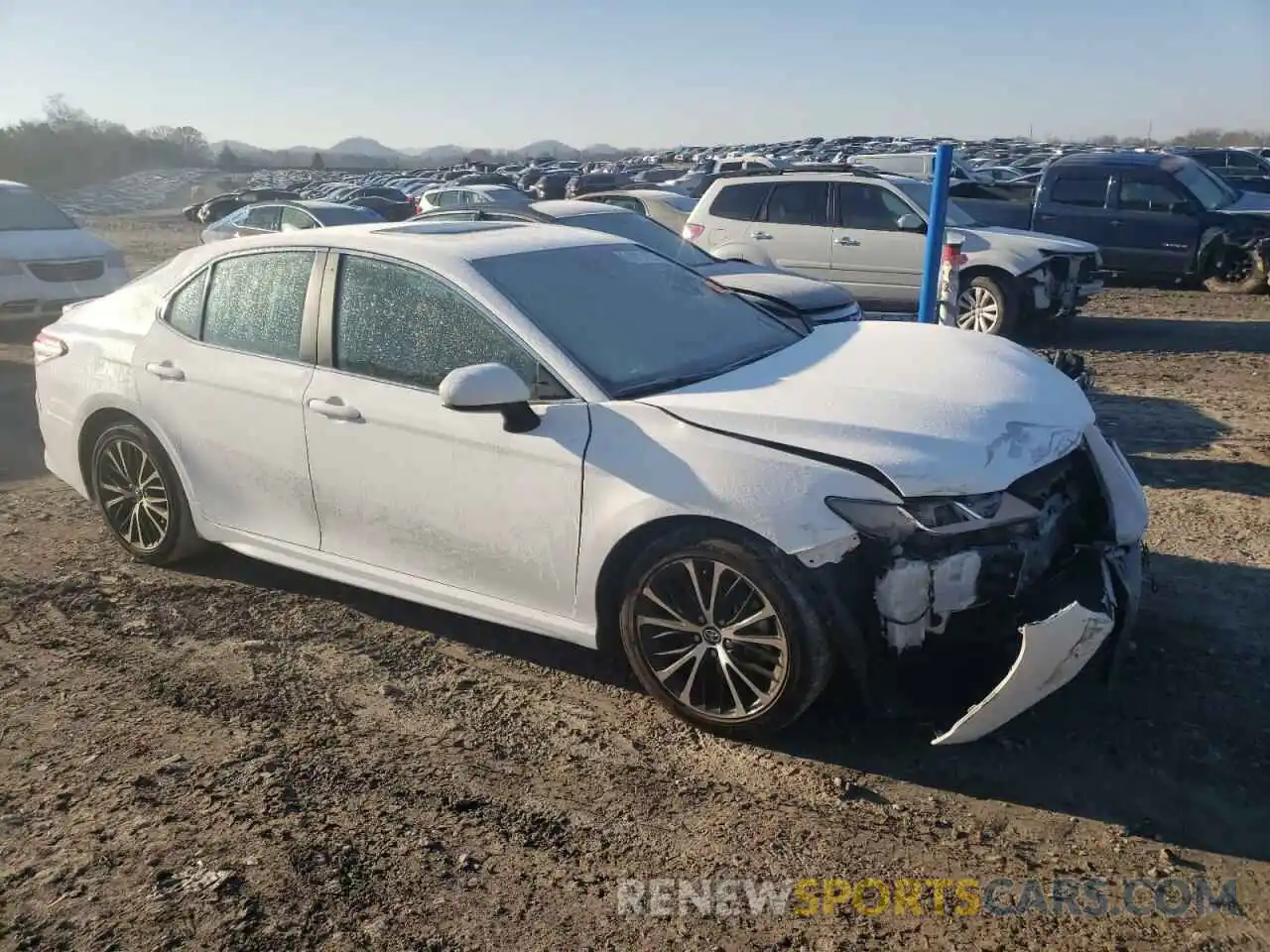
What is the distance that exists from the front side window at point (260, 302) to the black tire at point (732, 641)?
1.88m

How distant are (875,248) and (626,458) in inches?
325

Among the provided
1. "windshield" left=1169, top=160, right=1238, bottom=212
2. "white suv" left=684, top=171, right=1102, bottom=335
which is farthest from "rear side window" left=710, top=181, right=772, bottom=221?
"windshield" left=1169, top=160, right=1238, bottom=212

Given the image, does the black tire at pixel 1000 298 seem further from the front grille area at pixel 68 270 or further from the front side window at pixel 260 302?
the front grille area at pixel 68 270

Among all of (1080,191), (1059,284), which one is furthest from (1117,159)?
(1059,284)

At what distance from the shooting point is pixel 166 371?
4.70 meters

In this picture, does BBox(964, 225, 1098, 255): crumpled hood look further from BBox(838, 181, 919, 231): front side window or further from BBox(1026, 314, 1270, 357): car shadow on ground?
BBox(1026, 314, 1270, 357): car shadow on ground

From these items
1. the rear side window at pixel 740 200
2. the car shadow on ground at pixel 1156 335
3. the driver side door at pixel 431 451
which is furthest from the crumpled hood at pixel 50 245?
the car shadow on ground at pixel 1156 335

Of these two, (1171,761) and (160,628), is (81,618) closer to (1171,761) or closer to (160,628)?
(160,628)

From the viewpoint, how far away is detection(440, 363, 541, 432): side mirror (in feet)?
11.4

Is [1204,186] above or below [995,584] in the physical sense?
above

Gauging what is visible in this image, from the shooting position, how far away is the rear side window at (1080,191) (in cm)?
1370

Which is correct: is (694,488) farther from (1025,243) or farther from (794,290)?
(1025,243)

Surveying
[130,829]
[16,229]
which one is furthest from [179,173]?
[130,829]

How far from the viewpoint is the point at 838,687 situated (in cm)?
387
